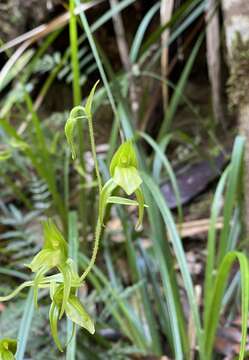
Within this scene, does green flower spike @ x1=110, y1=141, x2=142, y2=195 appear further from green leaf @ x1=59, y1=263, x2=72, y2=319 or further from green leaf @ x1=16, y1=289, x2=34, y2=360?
green leaf @ x1=16, y1=289, x2=34, y2=360

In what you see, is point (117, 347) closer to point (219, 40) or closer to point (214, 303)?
point (214, 303)

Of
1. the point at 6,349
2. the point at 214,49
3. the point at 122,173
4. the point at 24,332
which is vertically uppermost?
the point at 214,49

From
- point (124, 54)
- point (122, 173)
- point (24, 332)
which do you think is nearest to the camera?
point (122, 173)

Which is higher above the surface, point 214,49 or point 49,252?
point 214,49

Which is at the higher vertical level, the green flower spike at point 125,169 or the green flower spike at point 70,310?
the green flower spike at point 125,169

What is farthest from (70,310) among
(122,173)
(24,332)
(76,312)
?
(24,332)

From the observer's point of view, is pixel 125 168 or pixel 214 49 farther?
pixel 214 49

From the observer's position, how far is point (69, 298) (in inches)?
18.0

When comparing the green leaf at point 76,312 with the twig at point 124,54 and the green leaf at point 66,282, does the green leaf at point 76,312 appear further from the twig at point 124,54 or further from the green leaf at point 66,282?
the twig at point 124,54

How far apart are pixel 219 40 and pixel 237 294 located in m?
0.83

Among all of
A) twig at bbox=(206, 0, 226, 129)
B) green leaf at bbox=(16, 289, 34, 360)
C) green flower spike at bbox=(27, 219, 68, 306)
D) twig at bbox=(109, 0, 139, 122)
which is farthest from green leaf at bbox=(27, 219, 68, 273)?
twig at bbox=(206, 0, 226, 129)

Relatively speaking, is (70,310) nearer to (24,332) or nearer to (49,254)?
(49,254)

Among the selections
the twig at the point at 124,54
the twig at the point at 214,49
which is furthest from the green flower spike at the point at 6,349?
the twig at the point at 214,49

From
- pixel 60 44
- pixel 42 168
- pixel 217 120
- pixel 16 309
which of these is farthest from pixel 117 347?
pixel 60 44
